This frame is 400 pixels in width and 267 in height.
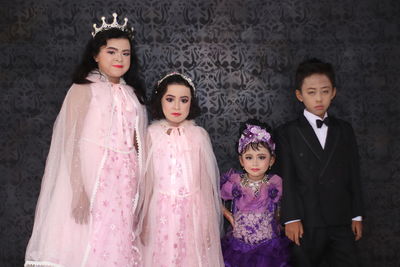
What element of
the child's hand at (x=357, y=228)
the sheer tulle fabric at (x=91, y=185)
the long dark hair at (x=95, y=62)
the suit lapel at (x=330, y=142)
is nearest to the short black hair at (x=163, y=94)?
the long dark hair at (x=95, y=62)

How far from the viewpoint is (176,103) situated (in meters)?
3.32

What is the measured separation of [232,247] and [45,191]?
140 centimetres

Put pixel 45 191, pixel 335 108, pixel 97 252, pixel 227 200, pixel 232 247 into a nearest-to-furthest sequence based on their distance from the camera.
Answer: pixel 97 252 → pixel 45 191 → pixel 232 247 → pixel 227 200 → pixel 335 108

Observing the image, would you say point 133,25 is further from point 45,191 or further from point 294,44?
point 45,191

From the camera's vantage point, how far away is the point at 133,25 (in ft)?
13.1

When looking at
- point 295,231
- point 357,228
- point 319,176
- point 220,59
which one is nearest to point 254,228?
point 295,231

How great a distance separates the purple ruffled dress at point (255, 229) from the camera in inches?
127

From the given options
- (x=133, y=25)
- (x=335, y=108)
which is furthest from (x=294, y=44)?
(x=133, y=25)

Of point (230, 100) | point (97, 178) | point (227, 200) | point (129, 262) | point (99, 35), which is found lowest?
point (129, 262)

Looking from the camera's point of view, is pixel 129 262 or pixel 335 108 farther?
pixel 335 108

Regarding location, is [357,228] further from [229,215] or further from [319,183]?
[229,215]

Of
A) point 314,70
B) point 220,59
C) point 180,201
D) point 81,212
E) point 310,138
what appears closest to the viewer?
point 81,212

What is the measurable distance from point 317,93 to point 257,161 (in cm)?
68

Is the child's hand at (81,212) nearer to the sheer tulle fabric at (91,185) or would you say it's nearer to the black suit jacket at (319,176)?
Result: the sheer tulle fabric at (91,185)
